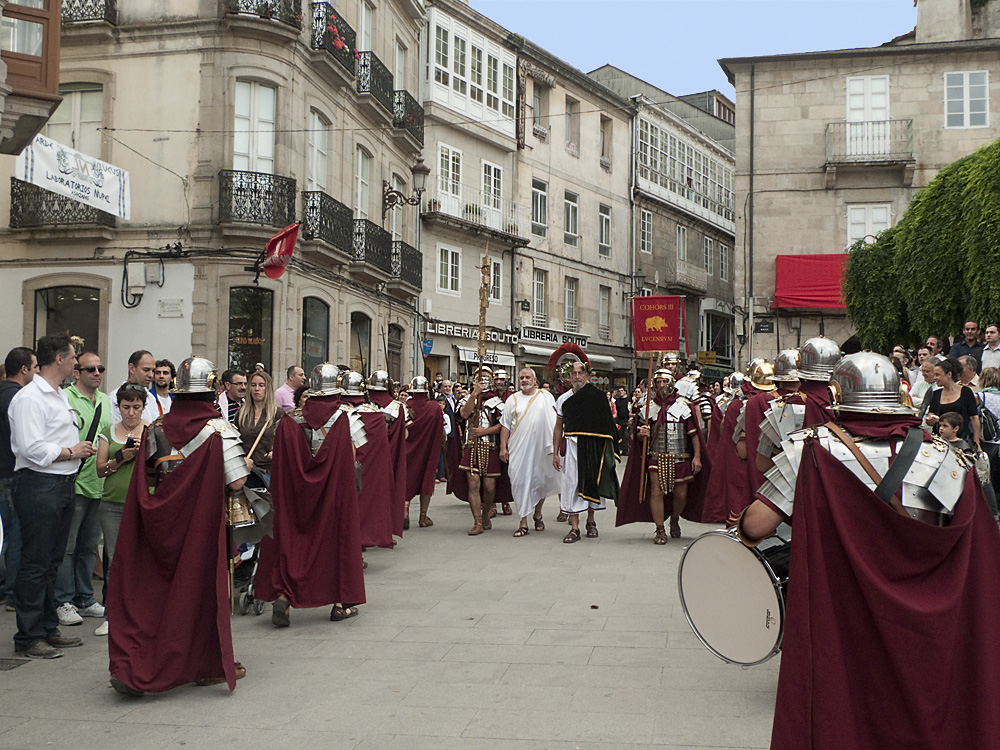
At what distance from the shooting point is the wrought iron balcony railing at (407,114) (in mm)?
26031

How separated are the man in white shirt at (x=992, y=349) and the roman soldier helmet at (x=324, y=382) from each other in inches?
352

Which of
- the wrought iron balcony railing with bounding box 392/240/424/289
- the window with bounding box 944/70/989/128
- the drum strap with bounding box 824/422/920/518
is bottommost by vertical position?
the drum strap with bounding box 824/422/920/518

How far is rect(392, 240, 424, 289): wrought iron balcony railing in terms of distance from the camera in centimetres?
2562

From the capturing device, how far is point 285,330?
20.2 metres

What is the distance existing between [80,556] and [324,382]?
223 cm

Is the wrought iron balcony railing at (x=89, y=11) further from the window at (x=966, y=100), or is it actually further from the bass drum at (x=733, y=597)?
the window at (x=966, y=100)

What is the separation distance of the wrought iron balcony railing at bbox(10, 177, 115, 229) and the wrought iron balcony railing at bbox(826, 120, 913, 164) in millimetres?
20132

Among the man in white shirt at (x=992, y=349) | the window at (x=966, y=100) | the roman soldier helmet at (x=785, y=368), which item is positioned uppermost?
the window at (x=966, y=100)

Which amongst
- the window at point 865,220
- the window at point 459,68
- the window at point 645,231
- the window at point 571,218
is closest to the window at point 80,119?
the window at point 459,68

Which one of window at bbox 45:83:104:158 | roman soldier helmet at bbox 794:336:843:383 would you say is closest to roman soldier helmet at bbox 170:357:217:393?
roman soldier helmet at bbox 794:336:843:383

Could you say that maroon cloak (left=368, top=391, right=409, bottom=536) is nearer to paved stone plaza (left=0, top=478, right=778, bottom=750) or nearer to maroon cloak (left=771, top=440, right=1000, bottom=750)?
paved stone plaza (left=0, top=478, right=778, bottom=750)

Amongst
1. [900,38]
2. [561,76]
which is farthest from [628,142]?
[900,38]

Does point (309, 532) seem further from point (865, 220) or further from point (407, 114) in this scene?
point (865, 220)

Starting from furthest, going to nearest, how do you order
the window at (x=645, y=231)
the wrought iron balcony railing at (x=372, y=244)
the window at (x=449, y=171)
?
the window at (x=645, y=231) → the window at (x=449, y=171) → the wrought iron balcony railing at (x=372, y=244)
